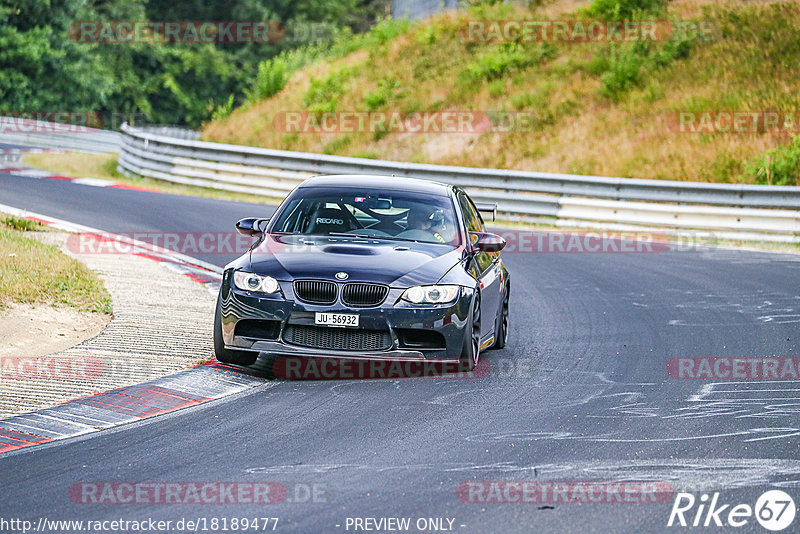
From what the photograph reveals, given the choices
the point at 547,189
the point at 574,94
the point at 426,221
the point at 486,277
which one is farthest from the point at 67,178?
the point at 486,277

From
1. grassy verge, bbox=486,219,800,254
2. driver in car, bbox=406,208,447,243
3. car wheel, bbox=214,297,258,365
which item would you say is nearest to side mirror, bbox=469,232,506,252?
driver in car, bbox=406,208,447,243

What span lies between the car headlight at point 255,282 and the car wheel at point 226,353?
0.32 metres

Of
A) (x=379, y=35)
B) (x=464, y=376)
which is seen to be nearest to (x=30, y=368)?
(x=464, y=376)

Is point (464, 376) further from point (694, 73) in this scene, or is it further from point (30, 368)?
point (694, 73)

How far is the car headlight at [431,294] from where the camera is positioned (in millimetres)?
8617

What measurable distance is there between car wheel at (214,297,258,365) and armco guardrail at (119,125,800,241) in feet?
44.5

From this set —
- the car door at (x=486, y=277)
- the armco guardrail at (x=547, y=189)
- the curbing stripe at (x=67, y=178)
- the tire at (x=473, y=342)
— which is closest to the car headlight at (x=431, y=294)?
the tire at (x=473, y=342)

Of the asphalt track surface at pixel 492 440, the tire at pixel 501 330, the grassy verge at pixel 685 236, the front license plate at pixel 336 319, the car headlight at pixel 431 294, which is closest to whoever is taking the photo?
the asphalt track surface at pixel 492 440

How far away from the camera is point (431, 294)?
8695 mm

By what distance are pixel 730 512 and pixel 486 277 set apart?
174 inches

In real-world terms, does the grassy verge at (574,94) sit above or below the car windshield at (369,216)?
above

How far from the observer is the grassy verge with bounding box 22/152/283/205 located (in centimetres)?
2527

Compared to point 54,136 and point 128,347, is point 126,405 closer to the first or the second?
point 128,347

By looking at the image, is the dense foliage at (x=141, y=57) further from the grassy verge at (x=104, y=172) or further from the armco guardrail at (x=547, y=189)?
the armco guardrail at (x=547, y=189)
